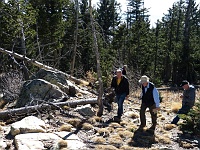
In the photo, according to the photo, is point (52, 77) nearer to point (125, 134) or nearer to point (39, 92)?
point (39, 92)

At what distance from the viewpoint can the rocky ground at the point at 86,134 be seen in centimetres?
751

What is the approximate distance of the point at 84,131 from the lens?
9062 millimetres

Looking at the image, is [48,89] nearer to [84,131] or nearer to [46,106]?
[46,106]

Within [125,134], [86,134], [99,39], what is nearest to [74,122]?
[86,134]

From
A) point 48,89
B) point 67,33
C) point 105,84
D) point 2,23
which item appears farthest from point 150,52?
point 48,89


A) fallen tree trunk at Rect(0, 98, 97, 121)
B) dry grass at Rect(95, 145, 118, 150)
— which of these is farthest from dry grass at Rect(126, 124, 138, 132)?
fallen tree trunk at Rect(0, 98, 97, 121)

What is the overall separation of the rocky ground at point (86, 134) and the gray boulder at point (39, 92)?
84 cm

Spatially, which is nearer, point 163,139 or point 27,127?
point 27,127

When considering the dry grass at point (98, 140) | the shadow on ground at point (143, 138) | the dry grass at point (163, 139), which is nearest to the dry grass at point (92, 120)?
the shadow on ground at point (143, 138)

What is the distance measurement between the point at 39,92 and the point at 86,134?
327 cm

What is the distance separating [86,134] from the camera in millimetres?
8828

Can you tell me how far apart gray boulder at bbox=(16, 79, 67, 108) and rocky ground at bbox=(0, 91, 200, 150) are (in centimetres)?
84

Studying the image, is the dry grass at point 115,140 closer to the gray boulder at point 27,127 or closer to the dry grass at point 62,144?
the dry grass at point 62,144

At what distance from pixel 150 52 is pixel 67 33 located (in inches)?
466
